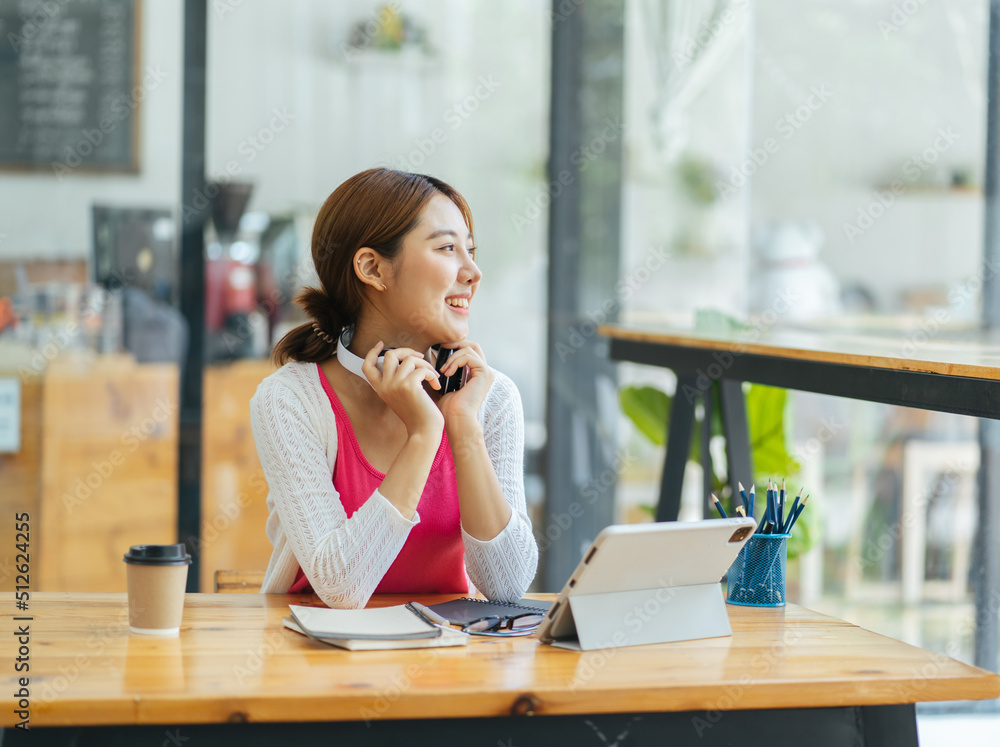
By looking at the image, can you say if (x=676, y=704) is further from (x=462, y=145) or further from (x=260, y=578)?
(x=462, y=145)

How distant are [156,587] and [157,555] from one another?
0.04 m

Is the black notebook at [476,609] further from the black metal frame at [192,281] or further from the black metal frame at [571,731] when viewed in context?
the black metal frame at [192,281]

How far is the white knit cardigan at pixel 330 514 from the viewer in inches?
57.6

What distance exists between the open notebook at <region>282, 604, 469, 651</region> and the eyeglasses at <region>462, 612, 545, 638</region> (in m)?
0.04

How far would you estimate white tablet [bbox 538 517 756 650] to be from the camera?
47.5 inches

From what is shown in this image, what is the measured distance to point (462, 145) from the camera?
11.7 feet

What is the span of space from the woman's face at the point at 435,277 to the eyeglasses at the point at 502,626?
0.53 m

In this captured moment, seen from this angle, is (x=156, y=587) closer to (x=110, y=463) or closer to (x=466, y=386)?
(x=466, y=386)

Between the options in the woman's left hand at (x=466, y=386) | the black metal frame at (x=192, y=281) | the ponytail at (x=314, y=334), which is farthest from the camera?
the black metal frame at (x=192, y=281)

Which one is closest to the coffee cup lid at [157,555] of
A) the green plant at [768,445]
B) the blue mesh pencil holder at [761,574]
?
the blue mesh pencil holder at [761,574]

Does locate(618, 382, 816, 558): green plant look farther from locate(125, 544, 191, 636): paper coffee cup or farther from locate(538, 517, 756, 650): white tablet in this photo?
locate(125, 544, 191, 636): paper coffee cup

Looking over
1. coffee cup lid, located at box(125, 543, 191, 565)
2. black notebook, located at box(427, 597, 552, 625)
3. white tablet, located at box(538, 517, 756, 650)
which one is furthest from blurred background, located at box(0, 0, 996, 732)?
coffee cup lid, located at box(125, 543, 191, 565)

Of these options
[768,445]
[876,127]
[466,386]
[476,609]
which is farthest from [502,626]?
[876,127]

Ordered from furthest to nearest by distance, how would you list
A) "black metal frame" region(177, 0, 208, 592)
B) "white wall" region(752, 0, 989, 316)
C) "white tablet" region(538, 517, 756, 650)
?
"white wall" region(752, 0, 989, 316) < "black metal frame" region(177, 0, 208, 592) < "white tablet" region(538, 517, 756, 650)
